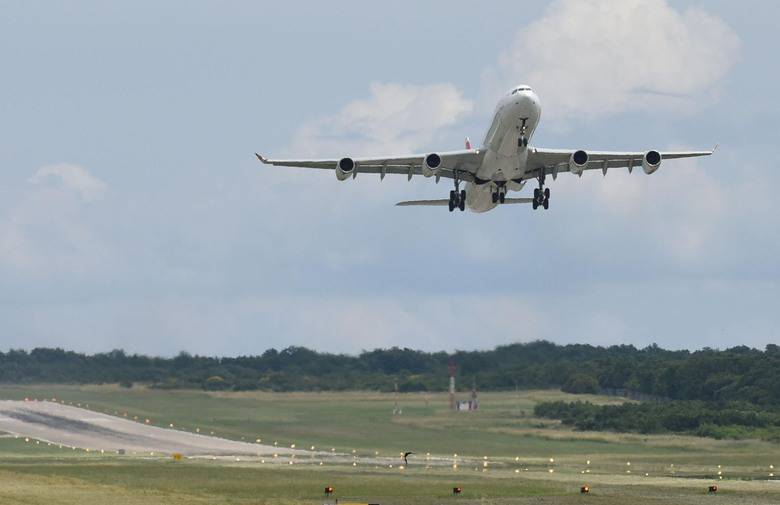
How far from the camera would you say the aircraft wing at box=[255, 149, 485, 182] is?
71.8 m

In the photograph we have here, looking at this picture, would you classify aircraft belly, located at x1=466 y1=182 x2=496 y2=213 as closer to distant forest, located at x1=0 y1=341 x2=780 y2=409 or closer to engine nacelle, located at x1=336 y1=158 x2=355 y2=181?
engine nacelle, located at x1=336 y1=158 x2=355 y2=181

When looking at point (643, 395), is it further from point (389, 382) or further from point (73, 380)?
point (73, 380)

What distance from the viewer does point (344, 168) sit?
70.1m

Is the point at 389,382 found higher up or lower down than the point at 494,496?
higher up

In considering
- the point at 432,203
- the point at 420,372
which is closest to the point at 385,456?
the point at 432,203

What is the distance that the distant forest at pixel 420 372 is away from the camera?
109188mm

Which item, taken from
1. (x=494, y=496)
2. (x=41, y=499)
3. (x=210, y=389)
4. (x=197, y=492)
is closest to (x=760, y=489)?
(x=494, y=496)

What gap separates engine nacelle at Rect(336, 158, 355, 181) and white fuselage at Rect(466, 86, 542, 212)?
20.4 ft

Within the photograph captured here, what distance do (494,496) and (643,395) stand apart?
175ft

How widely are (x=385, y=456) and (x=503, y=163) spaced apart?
21.2 meters

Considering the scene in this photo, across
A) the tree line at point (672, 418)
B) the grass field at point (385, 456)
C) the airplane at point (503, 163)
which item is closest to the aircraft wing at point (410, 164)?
the airplane at point (503, 163)

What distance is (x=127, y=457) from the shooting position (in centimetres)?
8400

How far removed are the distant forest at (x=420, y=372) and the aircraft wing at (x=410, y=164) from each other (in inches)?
1222

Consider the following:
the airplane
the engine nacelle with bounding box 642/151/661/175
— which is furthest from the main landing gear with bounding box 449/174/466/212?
the engine nacelle with bounding box 642/151/661/175
